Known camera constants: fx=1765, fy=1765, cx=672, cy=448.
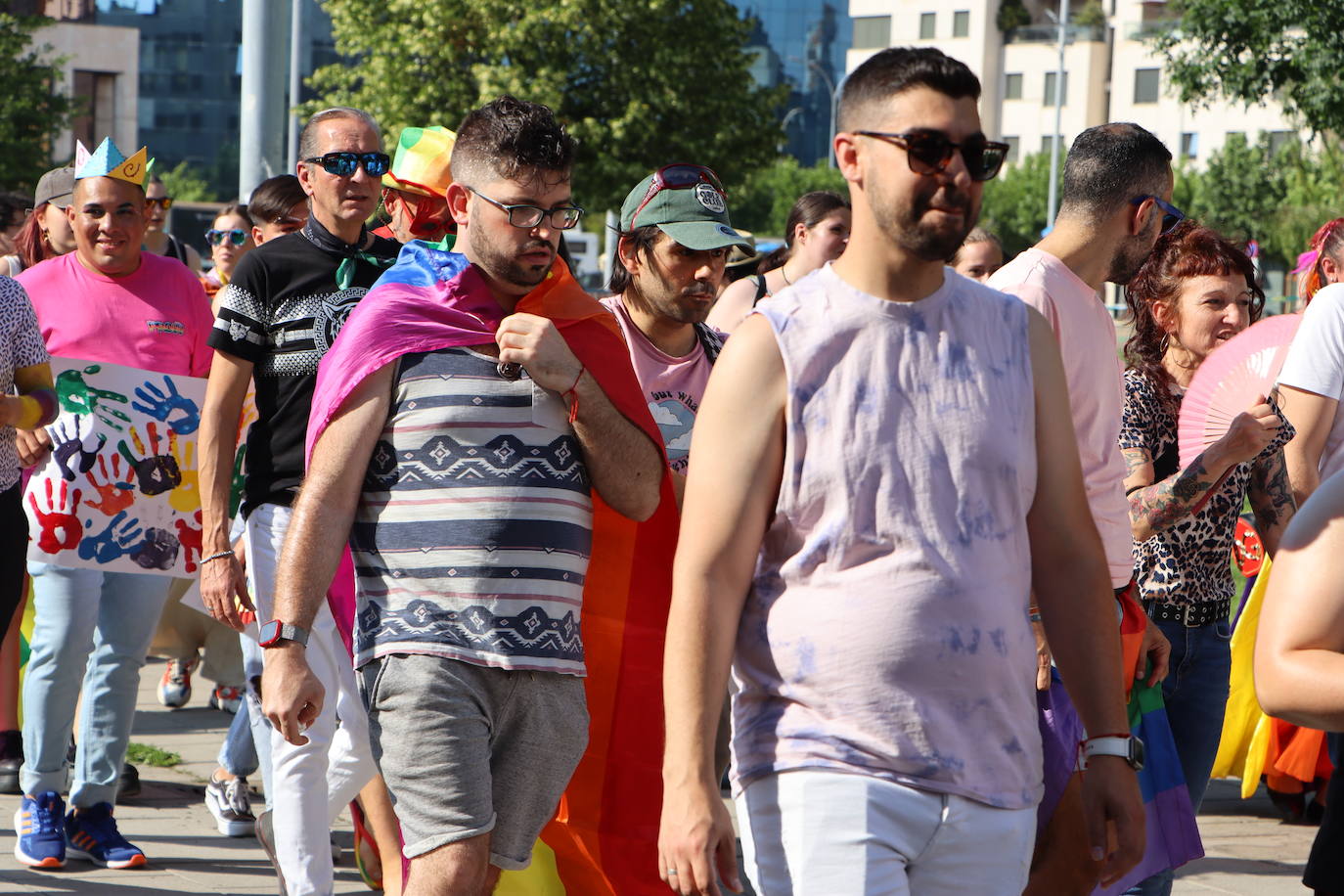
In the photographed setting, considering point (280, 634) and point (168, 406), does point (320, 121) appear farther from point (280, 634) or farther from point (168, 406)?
point (280, 634)

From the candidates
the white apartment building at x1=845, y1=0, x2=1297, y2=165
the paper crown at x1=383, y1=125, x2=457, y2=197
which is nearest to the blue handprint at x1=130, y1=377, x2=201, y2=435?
the paper crown at x1=383, y1=125, x2=457, y2=197

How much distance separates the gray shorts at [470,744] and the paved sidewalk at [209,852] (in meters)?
2.00

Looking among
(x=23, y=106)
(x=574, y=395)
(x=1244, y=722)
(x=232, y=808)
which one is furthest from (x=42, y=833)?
(x=23, y=106)

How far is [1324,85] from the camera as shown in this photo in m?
22.3

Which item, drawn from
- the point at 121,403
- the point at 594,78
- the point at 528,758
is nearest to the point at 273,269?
the point at 121,403

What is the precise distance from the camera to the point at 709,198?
15.7 ft

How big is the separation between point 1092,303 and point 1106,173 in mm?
305

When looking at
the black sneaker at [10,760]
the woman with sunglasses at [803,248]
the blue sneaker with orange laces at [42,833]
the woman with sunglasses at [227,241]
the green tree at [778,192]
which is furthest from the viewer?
the green tree at [778,192]

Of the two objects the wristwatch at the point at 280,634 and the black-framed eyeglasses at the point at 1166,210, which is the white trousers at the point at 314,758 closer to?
the wristwatch at the point at 280,634

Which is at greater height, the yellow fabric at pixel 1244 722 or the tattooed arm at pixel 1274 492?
the tattooed arm at pixel 1274 492

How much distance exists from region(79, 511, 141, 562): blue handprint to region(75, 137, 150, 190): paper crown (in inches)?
43.3

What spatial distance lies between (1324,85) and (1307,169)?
16.2 metres

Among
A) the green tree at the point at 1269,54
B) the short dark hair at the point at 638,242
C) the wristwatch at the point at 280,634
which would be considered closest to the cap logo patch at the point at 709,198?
the short dark hair at the point at 638,242

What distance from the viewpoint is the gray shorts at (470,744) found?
3.38 metres
